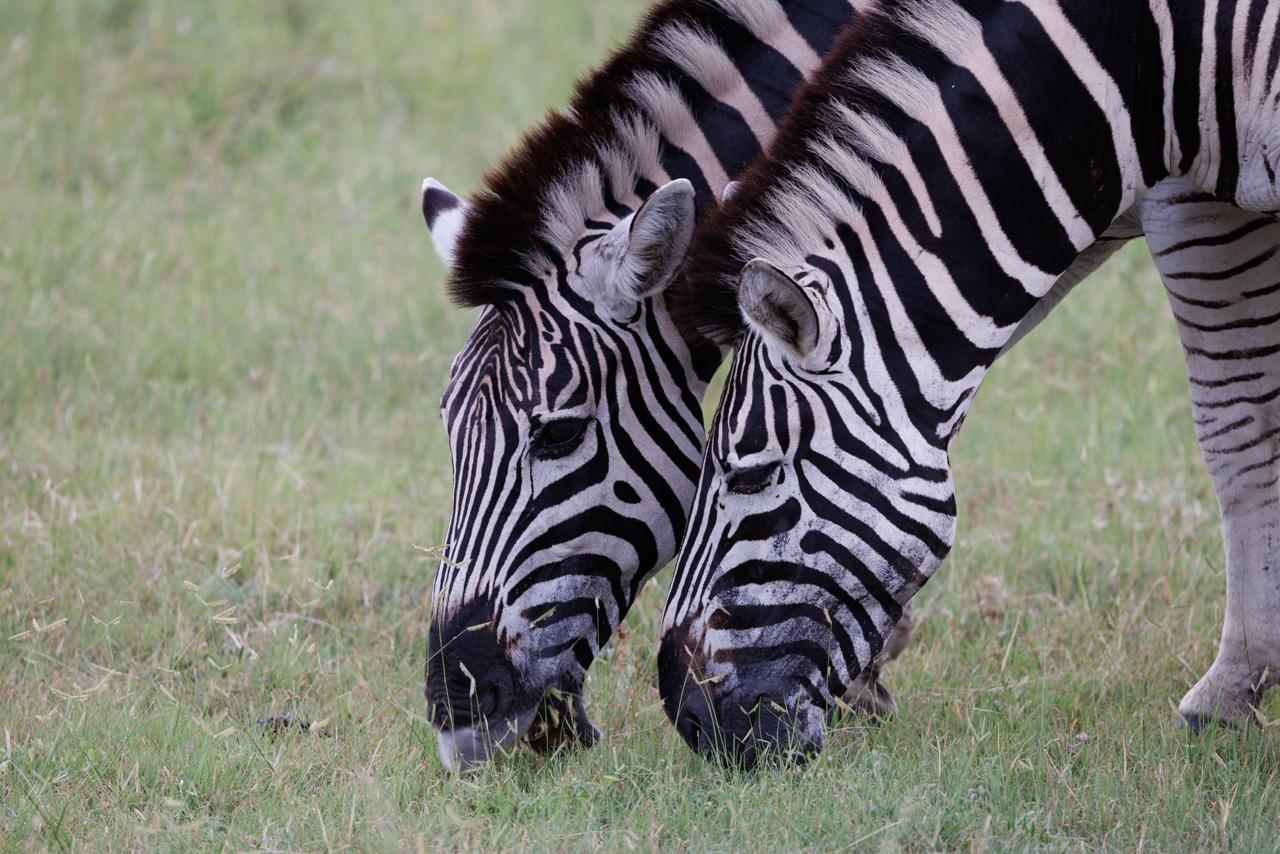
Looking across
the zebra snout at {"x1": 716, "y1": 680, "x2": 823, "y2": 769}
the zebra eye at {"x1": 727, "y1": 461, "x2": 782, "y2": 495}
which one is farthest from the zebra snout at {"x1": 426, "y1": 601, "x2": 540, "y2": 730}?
the zebra eye at {"x1": 727, "y1": 461, "x2": 782, "y2": 495}

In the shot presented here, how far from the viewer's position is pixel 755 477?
12.8 feet

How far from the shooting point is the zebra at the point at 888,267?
12.8ft

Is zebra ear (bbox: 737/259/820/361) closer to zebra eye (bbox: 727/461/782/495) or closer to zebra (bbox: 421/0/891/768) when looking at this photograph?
zebra eye (bbox: 727/461/782/495)

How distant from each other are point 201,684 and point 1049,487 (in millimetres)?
3892

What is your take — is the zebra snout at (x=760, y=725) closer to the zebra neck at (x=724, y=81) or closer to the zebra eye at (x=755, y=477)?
the zebra eye at (x=755, y=477)

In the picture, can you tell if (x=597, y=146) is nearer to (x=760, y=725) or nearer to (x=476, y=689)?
(x=476, y=689)

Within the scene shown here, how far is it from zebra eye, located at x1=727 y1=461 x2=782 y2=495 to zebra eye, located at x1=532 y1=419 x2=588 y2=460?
0.55 meters

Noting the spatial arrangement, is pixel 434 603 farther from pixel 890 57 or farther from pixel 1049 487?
pixel 1049 487

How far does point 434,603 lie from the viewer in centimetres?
428

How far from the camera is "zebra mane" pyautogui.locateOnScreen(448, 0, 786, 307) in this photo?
442 centimetres

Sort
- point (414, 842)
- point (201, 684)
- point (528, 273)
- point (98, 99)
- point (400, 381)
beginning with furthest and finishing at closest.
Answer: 1. point (98, 99)
2. point (400, 381)
3. point (201, 684)
4. point (528, 273)
5. point (414, 842)

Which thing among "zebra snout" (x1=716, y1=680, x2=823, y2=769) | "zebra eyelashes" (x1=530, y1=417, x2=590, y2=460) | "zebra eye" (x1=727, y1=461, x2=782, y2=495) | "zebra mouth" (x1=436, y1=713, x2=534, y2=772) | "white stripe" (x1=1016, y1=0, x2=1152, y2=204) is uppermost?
"white stripe" (x1=1016, y1=0, x2=1152, y2=204)

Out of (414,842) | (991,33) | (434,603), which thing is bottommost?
(414,842)

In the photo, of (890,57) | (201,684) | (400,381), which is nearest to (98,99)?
(400,381)
